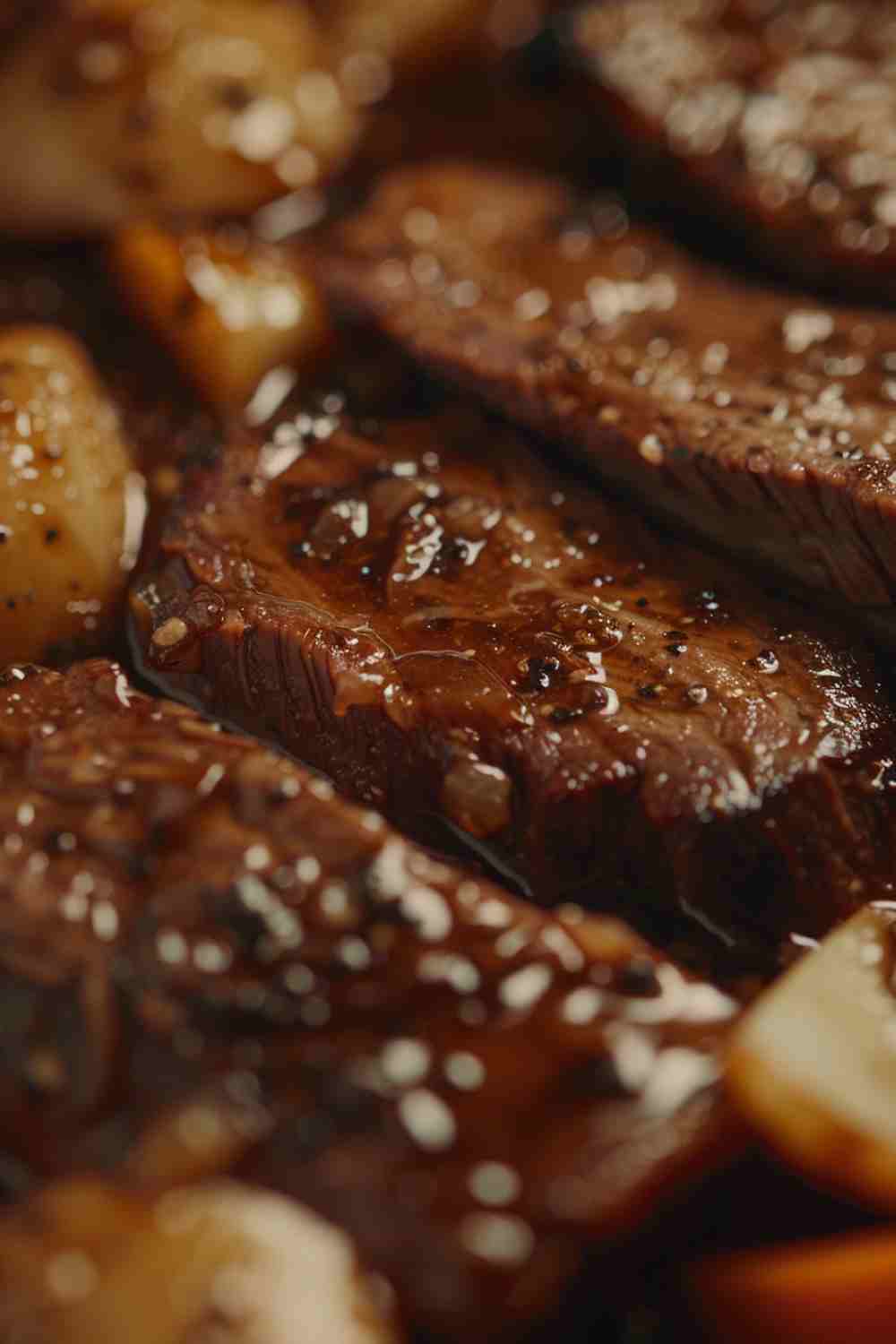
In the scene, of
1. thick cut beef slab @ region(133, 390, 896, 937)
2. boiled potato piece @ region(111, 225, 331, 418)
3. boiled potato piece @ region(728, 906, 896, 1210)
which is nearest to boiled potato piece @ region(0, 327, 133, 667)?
thick cut beef slab @ region(133, 390, 896, 937)

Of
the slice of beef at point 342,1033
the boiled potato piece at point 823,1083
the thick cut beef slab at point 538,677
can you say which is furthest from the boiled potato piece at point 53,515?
the boiled potato piece at point 823,1083

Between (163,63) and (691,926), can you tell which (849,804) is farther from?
(163,63)

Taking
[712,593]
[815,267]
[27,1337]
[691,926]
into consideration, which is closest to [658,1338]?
[691,926]

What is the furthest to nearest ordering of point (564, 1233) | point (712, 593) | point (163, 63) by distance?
1. point (163, 63)
2. point (712, 593)
3. point (564, 1233)

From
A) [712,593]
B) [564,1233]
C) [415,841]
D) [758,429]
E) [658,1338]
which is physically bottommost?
[658,1338]

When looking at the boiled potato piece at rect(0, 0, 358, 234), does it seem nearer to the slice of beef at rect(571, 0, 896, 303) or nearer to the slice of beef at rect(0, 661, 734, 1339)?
the slice of beef at rect(571, 0, 896, 303)

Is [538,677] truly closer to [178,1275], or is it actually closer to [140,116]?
[178,1275]

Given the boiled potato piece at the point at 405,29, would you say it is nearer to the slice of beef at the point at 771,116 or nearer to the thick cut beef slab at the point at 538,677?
the slice of beef at the point at 771,116
